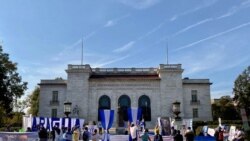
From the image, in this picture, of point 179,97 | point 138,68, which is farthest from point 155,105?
point 138,68

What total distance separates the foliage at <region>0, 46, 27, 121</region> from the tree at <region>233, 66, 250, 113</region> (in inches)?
1348

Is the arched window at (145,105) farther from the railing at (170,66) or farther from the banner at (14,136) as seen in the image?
the banner at (14,136)

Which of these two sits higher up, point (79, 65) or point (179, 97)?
point (79, 65)

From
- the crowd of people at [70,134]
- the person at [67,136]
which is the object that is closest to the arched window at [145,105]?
the crowd of people at [70,134]

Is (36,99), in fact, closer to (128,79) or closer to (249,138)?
(128,79)

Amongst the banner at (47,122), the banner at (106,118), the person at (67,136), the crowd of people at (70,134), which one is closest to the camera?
the crowd of people at (70,134)

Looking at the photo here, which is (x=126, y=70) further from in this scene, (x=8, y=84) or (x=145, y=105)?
(x=8, y=84)

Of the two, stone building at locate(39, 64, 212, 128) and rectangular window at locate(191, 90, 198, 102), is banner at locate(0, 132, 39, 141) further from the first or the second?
→ rectangular window at locate(191, 90, 198, 102)

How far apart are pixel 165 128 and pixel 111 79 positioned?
25299 mm

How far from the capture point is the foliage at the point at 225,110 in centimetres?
6788

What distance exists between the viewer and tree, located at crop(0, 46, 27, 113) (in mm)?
47250

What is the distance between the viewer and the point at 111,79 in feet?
181

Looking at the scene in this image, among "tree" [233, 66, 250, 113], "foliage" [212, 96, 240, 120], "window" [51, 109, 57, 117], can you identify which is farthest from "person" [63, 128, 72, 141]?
"foliage" [212, 96, 240, 120]

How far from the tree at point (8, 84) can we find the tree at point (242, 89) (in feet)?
112
